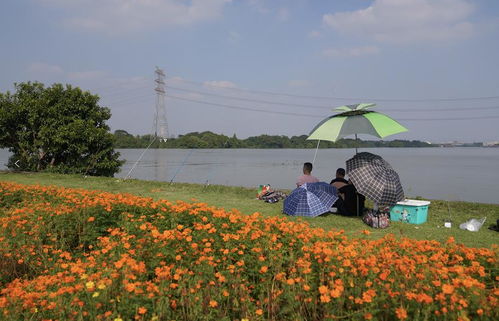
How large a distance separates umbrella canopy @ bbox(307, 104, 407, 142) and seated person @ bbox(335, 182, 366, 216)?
1.27 meters

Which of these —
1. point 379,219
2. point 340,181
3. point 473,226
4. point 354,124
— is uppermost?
point 354,124

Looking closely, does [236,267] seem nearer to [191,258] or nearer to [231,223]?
[191,258]

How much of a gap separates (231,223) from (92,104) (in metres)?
19.9

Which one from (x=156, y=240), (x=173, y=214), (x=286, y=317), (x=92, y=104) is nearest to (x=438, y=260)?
(x=286, y=317)

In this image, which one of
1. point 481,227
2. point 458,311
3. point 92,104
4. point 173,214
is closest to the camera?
point 458,311

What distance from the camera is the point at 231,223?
16.8 feet

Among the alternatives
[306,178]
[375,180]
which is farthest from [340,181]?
[375,180]

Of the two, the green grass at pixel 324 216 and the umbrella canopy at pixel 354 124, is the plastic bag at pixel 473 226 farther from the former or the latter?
the umbrella canopy at pixel 354 124

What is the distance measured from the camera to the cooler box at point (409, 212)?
818cm

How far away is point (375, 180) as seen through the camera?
7645 mm

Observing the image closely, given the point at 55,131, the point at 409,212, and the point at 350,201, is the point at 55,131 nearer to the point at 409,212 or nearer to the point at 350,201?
the point at 350,201

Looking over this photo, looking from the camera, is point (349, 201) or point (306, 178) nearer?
point (349, 201)

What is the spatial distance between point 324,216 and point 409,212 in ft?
6.07

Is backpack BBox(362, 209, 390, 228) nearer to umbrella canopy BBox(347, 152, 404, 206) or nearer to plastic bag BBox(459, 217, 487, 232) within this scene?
umbrella canopy BBox(347, 152, 404, 206)
